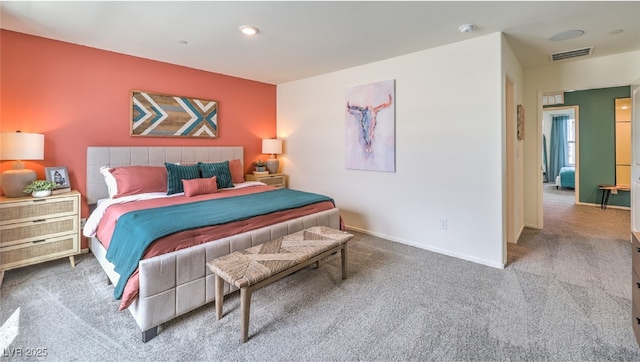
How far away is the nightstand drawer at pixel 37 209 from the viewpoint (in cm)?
258

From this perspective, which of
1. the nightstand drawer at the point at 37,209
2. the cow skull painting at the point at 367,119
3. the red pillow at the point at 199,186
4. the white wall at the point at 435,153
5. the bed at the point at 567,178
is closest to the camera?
the nightstand drawer at the point at 37,209

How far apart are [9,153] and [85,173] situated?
0.71 meters

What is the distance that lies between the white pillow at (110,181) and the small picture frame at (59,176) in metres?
0.32

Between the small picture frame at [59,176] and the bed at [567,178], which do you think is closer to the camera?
the small picture frame at [59,176]

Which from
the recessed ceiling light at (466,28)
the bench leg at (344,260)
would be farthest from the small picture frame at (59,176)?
the recessed ceiling light at (466,28)

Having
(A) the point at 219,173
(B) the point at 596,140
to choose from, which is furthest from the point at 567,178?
(A) the point at 219,173

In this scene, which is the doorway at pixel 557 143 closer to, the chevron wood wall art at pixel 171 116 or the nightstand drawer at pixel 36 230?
the chevron wood wall art at pixel 171 116

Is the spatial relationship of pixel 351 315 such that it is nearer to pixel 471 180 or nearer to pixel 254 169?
pixel 471 180

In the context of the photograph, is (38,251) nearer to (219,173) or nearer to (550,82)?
(219,173)

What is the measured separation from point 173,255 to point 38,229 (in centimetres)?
181

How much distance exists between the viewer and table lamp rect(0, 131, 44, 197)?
8.63 ft

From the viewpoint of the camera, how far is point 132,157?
3.59 meters

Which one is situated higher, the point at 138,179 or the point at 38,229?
the point at 138,179

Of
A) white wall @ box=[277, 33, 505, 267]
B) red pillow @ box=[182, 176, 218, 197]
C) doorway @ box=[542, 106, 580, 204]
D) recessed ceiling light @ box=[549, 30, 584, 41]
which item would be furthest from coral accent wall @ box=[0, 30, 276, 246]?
doorway @ box=[542, 106, 580, 204]
